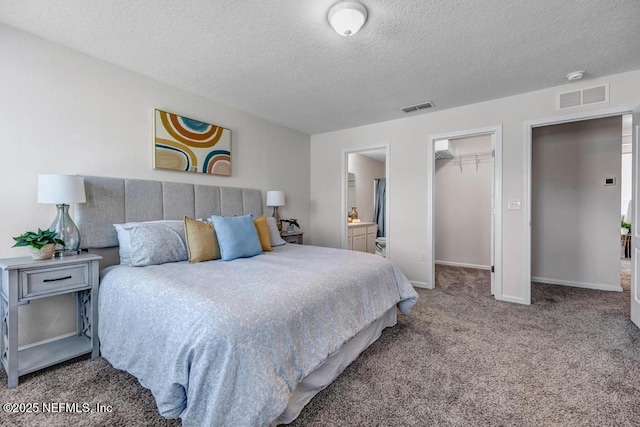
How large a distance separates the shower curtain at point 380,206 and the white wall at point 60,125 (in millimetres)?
4665

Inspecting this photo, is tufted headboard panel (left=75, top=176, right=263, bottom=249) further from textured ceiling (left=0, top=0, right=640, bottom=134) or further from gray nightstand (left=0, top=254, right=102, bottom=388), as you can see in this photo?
textured ceiling (left=0, top=0, right=640, bottom=134)

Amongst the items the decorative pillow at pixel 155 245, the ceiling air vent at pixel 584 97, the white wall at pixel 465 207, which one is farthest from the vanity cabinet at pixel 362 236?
the ceiling air vent at pixel 584 97

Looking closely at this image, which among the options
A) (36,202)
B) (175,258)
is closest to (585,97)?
(175,258)

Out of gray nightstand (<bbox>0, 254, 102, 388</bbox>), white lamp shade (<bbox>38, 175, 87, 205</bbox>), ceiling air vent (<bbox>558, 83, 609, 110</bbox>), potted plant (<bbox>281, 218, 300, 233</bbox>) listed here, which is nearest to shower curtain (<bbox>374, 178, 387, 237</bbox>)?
potted plant (<bbox>281, 218, 300, 233</bbox>)

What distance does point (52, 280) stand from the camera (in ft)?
6.26

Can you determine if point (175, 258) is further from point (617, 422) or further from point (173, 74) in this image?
point (617, 422)

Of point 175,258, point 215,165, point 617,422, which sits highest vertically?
point 215,165

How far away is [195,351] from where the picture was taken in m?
1.22

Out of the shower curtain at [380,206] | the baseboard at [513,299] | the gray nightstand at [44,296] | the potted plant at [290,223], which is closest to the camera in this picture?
the gray nightstand at [44,296]

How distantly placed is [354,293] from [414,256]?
7.69 ft

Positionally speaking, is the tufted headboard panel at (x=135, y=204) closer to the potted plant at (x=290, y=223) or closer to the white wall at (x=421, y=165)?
the potted plant at (x=290, y=223)

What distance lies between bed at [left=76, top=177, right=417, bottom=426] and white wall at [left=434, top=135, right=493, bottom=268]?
10.6 ft

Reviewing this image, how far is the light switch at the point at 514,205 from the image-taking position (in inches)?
131

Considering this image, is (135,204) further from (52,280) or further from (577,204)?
(577,204)
